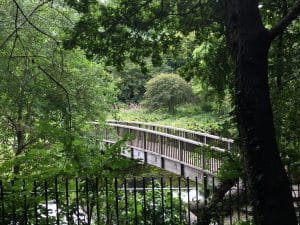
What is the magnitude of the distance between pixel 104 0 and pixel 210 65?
6.60 ft

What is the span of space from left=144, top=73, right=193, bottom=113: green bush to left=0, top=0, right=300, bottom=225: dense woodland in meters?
13.4

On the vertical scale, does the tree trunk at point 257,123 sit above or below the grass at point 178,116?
above

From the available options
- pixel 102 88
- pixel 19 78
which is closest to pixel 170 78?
pixel 102 88

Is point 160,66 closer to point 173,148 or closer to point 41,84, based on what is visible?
point 41,84

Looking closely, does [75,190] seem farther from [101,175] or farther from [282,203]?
[282,203]

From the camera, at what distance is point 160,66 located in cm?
685

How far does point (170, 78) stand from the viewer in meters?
25.1

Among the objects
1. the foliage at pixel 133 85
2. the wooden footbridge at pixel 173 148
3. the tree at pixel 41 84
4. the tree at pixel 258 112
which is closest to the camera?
the tree at pixel 258 112

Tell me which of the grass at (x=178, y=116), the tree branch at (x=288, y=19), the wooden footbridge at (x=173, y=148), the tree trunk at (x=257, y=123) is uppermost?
the tree branch at (x=288, y=19)

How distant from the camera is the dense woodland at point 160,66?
3139mm

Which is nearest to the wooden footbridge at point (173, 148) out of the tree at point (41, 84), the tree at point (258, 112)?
the tree at point (41, 84)

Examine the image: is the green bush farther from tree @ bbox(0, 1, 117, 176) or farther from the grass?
tree @ bbox(0, 1, 117, 176)

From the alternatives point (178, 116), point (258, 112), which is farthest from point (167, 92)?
point (258, 112)

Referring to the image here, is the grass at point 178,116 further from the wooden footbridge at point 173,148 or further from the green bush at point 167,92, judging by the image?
the wooden footbridge at point 173,148
